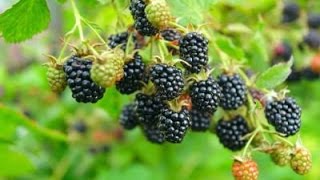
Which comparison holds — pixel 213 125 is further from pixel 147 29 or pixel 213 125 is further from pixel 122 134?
pixel 122 134

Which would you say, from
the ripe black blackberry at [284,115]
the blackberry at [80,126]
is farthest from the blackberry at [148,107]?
the blackberry at [80,126]

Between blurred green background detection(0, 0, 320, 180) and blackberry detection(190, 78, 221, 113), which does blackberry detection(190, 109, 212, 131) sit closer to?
blackberry detection(190, 78, 221, 113)

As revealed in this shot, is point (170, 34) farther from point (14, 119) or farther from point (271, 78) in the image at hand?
point (14, 119)

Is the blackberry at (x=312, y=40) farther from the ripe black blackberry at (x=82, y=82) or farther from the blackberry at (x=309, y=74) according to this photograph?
the ripe black blackberry at (x=82, y=82)

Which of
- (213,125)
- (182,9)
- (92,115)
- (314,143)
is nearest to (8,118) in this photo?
(213,125)

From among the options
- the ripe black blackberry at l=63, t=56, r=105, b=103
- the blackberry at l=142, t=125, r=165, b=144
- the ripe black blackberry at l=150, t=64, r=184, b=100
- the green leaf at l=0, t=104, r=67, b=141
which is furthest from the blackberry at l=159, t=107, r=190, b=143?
the green leaf at l=0, t=104, r=67, b=141
